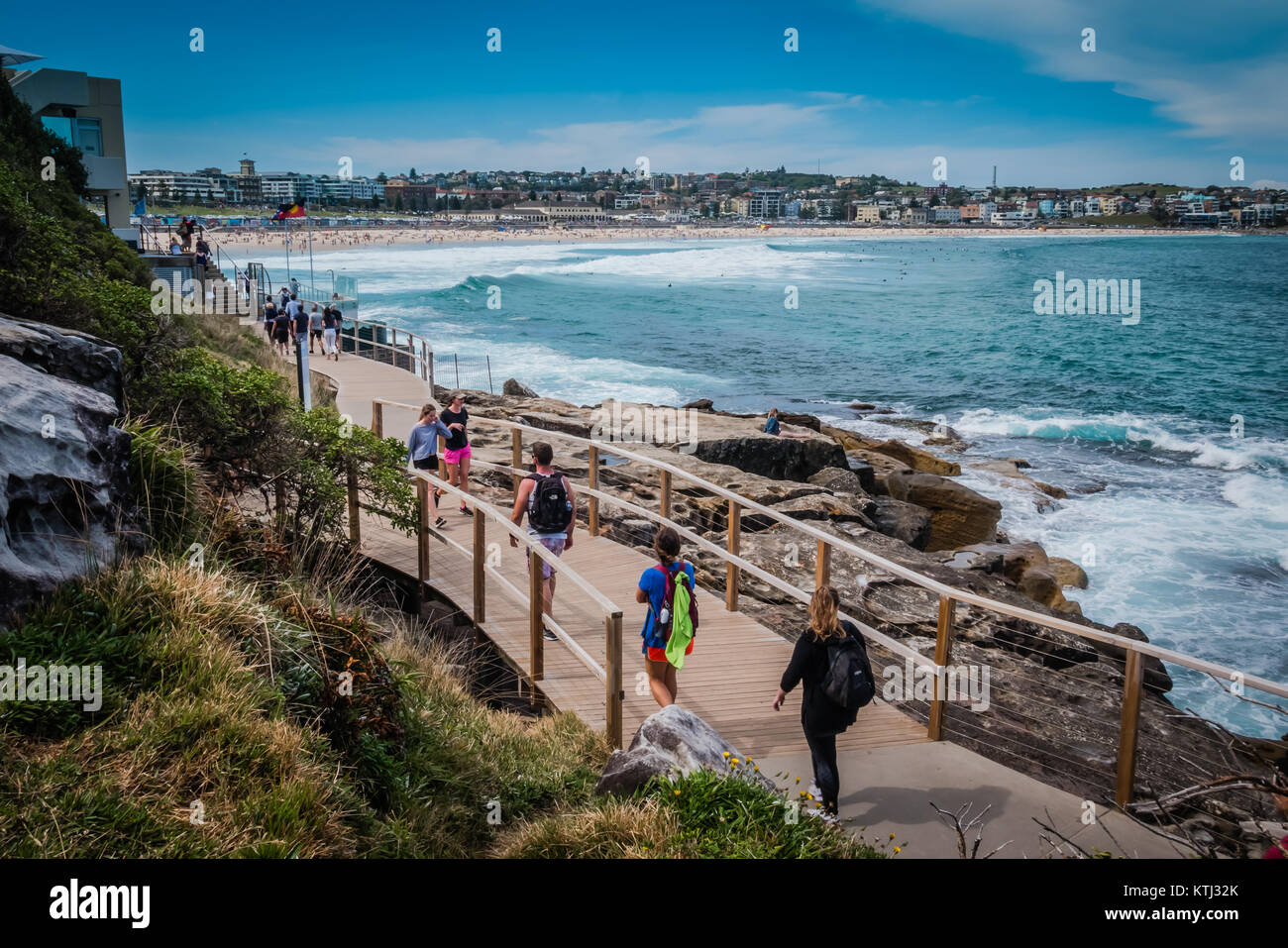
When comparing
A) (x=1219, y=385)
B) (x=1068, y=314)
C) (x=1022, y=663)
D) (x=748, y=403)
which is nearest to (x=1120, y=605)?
(x=1022, y=663)

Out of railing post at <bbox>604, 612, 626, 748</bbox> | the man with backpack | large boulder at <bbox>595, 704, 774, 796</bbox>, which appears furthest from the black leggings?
the man with backpack

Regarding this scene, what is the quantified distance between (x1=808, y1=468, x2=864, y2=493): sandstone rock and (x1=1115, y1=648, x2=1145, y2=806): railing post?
12.8 m

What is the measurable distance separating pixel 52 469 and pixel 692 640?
13.1ft

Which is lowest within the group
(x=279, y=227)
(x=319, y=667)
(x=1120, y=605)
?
(x=1120, y=605)

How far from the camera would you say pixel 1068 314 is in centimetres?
7644

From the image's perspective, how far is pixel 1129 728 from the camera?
5508 mm

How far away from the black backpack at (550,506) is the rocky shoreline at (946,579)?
2358mm

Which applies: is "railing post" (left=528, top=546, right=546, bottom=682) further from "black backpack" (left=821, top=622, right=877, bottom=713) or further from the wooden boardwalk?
"black backpack" (left=821, top=622, right=877, bottom=713)
